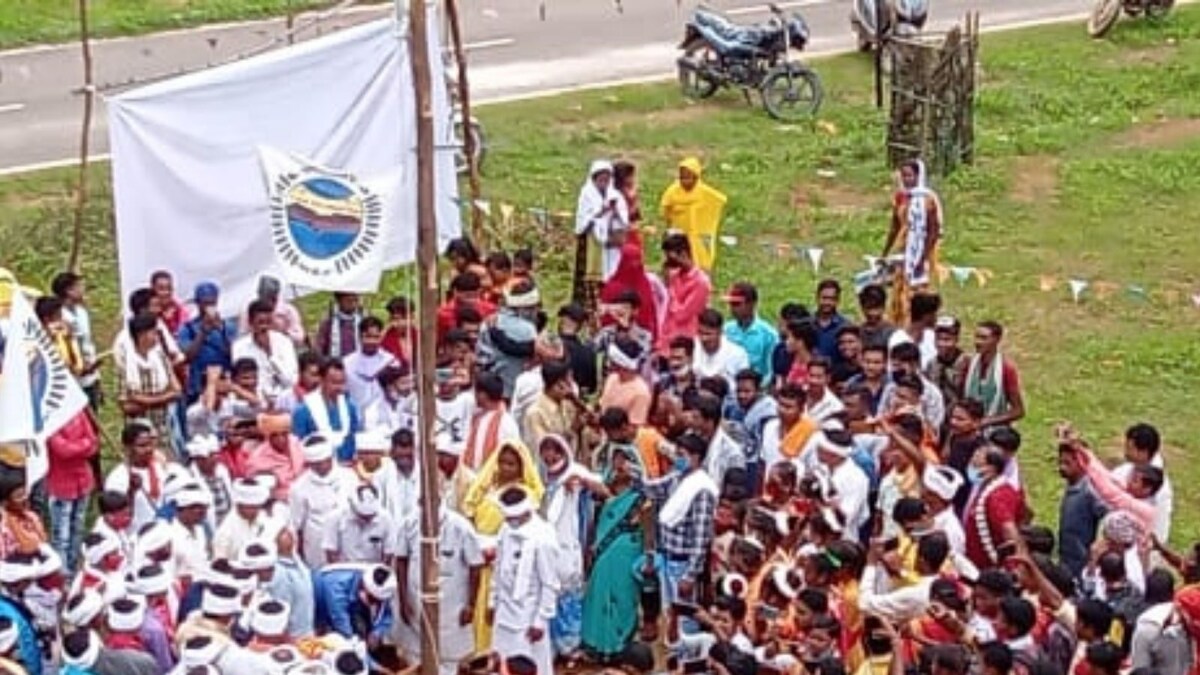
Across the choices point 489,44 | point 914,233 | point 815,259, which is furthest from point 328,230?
point 489,44

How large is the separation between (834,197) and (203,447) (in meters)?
9.35

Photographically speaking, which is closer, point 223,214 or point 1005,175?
point 223,214

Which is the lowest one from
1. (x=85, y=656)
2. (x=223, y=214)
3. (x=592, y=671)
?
(x=592, y=671)

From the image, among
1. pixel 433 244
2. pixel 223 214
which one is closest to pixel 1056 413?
pixel 223 214

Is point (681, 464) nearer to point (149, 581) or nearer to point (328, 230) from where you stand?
point (328, 230)

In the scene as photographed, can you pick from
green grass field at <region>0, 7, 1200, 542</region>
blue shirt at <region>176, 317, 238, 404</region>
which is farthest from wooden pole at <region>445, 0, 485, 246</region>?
blue shirt at <region>176, 317, 238, 404</region>

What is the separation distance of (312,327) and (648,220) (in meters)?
3.54

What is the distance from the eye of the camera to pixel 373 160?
15.4m

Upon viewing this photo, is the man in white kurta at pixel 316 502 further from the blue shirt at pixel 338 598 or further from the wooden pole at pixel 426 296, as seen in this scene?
the wooden pole at pixel 426 296

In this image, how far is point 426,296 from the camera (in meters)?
9.98

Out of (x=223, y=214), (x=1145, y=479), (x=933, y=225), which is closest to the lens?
(x=1145, y=479)

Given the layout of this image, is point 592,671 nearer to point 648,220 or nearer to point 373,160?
point 373,160

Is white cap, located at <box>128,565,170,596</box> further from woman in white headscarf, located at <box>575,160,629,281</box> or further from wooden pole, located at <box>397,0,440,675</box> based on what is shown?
woman in white headscarf, located at <box>575,160,629,281</box>

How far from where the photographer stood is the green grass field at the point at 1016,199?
17156 millimetres
